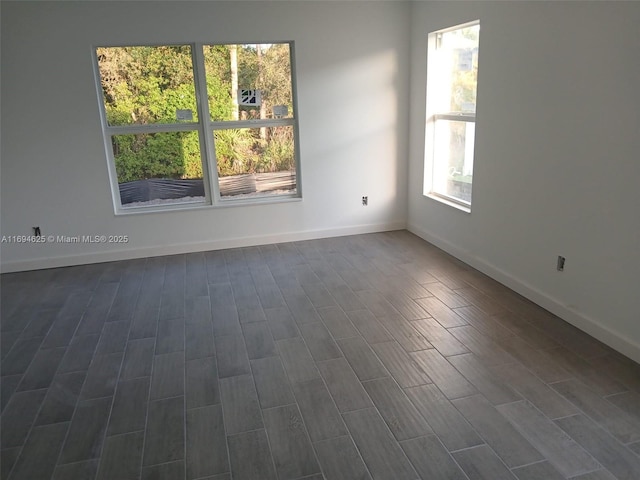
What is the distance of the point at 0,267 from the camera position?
4.55m

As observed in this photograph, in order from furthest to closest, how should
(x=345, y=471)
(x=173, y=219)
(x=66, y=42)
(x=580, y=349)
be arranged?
(x=173, y=219), (x=66, y=42), (x=580, y=349), (x=345, y=471)

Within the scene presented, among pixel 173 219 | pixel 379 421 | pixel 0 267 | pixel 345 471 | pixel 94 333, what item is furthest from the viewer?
pixel 173 219

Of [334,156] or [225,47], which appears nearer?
[225,47]

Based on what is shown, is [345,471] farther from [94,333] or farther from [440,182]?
[440,182]

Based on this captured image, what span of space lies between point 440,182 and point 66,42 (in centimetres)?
367

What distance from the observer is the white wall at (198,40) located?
14.0 ft

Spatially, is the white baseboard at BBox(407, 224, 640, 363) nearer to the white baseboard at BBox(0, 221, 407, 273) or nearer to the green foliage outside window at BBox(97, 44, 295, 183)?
the white baseboard at BBox(0, 221, 407, 273)

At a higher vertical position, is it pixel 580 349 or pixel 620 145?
pixel 620 145

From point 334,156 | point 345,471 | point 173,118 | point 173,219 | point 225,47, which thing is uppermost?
point 225,47

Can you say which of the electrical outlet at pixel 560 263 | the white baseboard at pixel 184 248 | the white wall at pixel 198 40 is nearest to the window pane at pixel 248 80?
the white wall at pixel 198 40

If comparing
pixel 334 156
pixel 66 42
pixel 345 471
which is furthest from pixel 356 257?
pixel 66 42

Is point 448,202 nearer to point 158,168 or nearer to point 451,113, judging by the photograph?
point 451,113

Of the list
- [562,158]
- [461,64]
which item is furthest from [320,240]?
[562,158]

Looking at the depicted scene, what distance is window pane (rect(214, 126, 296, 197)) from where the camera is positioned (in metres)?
4.92
